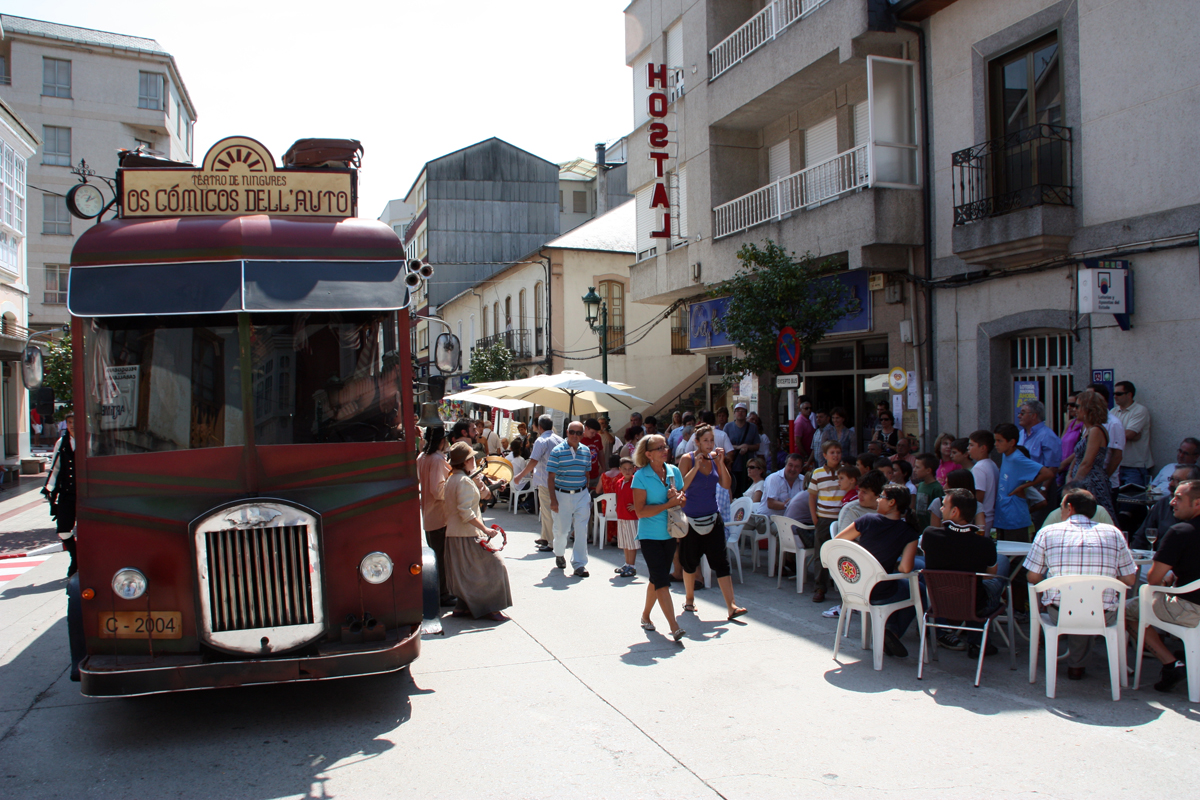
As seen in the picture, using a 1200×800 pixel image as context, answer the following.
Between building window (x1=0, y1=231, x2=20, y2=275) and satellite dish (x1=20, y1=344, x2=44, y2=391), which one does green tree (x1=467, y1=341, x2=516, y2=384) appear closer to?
building window (x1=0, y1=231, x2=20, y2=275)

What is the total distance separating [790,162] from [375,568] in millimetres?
13016

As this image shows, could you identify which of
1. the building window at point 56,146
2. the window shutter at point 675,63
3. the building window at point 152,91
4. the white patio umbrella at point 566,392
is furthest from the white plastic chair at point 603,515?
the building window at point 152,91

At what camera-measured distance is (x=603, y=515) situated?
39.0ft

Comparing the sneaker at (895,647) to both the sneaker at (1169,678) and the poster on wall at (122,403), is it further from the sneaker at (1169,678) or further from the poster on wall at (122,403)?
the poster on wall at (122,403)

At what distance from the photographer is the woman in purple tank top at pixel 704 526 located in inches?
299

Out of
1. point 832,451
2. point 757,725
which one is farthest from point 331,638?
point 832,451

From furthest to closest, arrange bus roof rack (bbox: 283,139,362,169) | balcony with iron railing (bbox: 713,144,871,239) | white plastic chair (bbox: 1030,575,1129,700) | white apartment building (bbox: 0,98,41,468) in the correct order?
white apartment building (bbox: 0,98,41,468), balcony with iron railing (bbox: 713,144,871,239), bus roof rack (bbox: 283,139,362,169), white plastic chair (bbox: 1030,575,1129,700)

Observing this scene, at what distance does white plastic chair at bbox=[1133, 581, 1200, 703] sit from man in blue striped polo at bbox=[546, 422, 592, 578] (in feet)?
18.3

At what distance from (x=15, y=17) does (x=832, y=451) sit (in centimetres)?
4954

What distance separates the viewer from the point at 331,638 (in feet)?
16.8

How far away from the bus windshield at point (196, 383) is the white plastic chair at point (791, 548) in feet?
17.0

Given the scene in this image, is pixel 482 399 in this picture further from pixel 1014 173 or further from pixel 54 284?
pixel 54 284

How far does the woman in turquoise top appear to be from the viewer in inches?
278

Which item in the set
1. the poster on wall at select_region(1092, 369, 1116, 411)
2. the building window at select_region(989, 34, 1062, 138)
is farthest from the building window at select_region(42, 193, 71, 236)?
the poster on wall at select_region(1092, 369, 1116, 411)
